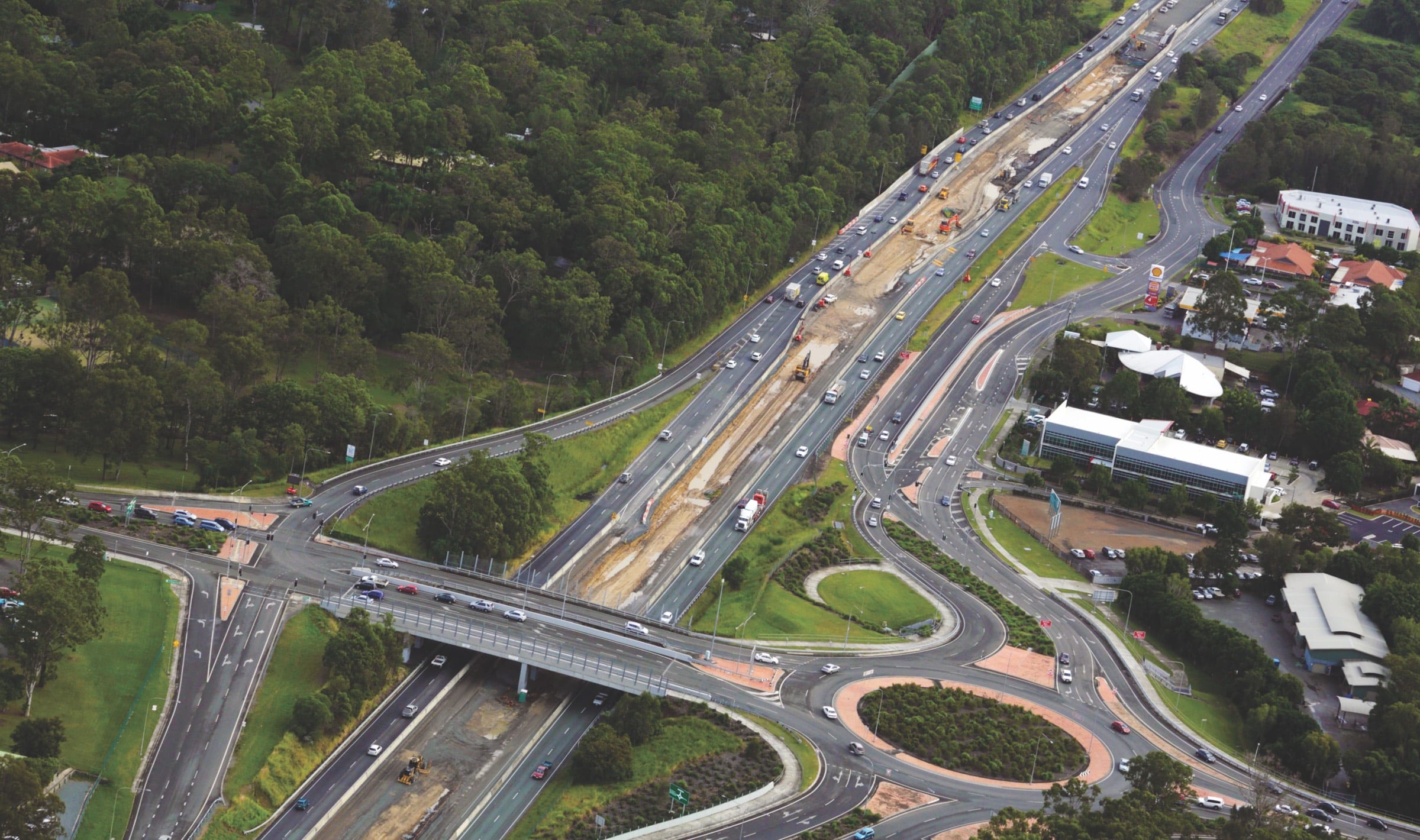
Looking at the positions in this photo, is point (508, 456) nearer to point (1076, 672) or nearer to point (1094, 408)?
point (1076, 672)

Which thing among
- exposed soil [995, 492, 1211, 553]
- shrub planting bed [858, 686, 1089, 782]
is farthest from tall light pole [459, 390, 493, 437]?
exposed soil [995, 492, 1211, 553]

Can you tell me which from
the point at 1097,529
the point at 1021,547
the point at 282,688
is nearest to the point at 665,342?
the point at 1021,547

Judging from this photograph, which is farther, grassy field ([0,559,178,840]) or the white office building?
the white office building

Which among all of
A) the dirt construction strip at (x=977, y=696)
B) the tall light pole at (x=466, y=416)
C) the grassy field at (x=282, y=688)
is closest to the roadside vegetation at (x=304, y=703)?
the grassy field at (x=282, y=688)

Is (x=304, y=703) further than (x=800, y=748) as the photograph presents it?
No

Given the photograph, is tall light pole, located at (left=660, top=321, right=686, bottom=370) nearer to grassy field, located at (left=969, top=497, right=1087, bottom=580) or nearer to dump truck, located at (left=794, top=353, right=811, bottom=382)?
dump truck, located at (left=794, top=353, right=811, bottom=382)

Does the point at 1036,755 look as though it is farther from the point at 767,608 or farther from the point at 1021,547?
the point at 1021,547

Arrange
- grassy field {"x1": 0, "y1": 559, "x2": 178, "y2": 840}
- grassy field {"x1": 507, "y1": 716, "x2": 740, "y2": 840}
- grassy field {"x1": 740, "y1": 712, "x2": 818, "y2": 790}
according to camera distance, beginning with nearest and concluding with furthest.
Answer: grassy field {"x1": 0, "y1": 559, "x2": 178, "y2": 840}
grassy field {"x1": 507, "y1": 716, "x2": 740, "y2": 840}
grassy field {"x1": 740, "y1": 712, "x2": 818, "y2": 790}

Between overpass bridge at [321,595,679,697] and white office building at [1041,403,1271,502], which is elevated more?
overpass bridge at [321,595,679,697]
